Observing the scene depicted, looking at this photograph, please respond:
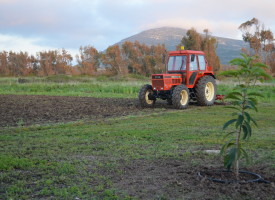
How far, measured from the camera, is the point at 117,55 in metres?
57.0

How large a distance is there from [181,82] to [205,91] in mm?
1426

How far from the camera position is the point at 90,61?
2375 inches

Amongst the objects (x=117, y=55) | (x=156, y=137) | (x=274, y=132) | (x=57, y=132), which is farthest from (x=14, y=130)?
(x=117, y=55)

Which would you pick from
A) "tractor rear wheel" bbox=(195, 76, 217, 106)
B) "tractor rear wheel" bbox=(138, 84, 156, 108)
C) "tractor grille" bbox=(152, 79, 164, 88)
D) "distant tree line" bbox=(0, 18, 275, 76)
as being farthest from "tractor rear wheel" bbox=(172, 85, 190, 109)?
"distant tree line" bbox=(0, 18, 275, 76)

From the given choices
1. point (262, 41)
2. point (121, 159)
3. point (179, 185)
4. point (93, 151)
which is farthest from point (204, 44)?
point (179, 185)

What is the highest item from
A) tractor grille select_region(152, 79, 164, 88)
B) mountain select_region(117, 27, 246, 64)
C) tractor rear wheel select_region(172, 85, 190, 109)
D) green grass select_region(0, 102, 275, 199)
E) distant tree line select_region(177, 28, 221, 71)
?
mountain select_region(117, 27, 246, 64)

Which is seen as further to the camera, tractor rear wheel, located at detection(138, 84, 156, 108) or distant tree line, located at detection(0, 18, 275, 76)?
distant tree line, located at detection(0, 18, 275, 76)

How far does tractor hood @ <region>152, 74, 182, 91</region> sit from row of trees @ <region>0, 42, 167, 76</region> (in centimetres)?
4003

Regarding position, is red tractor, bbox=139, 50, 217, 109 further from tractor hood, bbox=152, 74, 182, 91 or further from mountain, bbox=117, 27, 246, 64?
→ mountain, bbox=117, 27, 246, 64

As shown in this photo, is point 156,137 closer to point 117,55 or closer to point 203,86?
point 203,86

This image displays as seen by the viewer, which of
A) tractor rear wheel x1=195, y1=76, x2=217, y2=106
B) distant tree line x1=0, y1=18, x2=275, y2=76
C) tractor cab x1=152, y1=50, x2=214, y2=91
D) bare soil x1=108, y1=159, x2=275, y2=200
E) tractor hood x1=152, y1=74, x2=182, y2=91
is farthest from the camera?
distant tree line x1=0, y1=18, x2=275, y2=76

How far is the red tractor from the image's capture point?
15.0m

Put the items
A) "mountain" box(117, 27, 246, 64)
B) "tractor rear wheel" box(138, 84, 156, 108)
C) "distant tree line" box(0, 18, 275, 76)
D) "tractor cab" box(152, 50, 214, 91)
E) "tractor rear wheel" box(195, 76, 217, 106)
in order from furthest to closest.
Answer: "mountain" box(117, 27, 246, 64)
"distant tree line" box(0, 18, 275, 76)
"tractor rear wheel" box(195, 76, 217, 106)
"tractor rear wheel" box(138, 84, 156, 108)
"tractor cab" box(152, 50, 214, 91)

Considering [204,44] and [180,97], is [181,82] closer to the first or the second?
[180,97]
